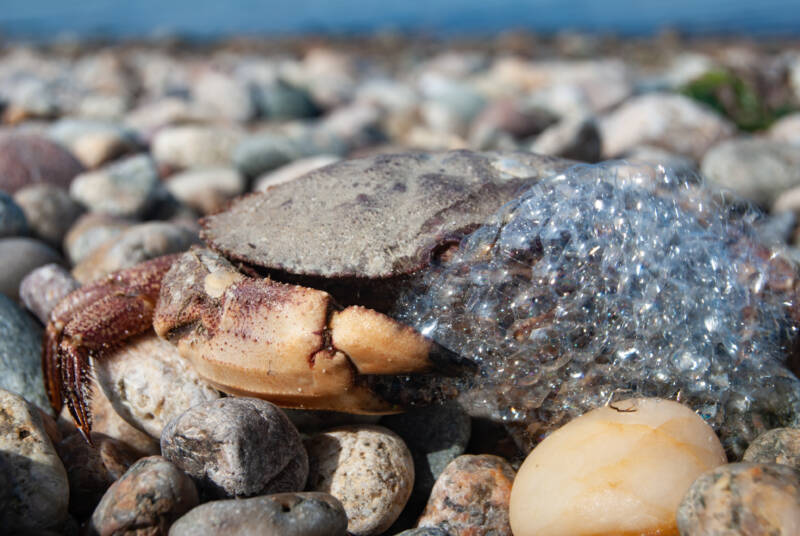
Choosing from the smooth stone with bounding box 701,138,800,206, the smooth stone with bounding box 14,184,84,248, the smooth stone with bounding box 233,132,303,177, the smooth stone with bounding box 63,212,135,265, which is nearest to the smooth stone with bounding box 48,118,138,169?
the smooth stone with bounding box 233,132,303,177

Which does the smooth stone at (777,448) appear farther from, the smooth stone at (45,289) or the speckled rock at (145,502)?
the smooth stone at (45,289)

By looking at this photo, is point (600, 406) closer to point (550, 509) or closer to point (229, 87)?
point (550, 509)

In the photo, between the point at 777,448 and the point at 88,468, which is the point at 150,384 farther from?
the point at 777,448

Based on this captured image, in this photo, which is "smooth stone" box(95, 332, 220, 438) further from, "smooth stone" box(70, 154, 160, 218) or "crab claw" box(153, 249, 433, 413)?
"smooth stone" box(70, 154, 160, 218)

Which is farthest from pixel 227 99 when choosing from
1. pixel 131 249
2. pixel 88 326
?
pixel 88 326

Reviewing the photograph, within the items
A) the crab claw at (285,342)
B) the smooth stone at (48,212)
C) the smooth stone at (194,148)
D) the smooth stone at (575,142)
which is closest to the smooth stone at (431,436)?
the crab claw at (285,342)

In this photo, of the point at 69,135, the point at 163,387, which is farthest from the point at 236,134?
the point at 163,387

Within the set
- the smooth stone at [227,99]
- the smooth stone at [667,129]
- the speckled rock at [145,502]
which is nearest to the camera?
the speckled rock at [145,502]
